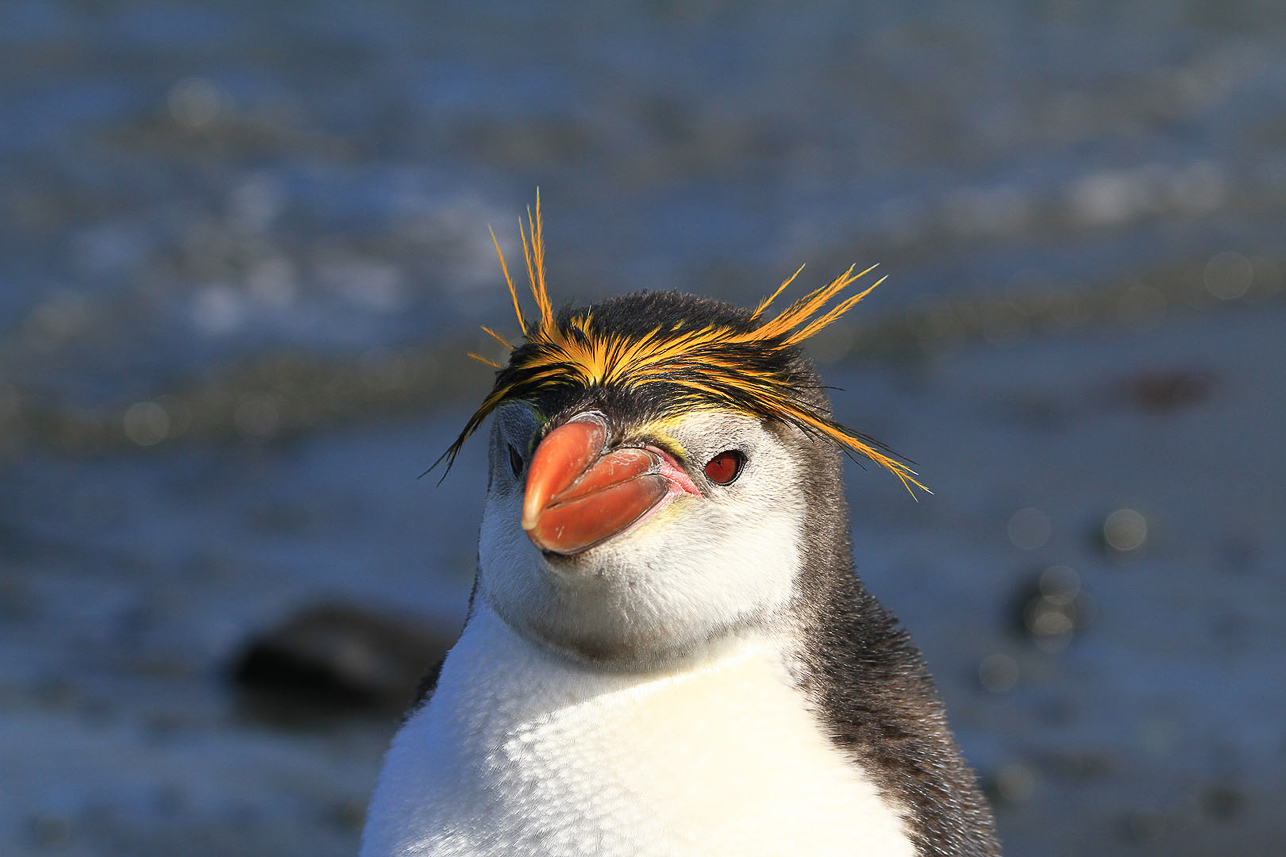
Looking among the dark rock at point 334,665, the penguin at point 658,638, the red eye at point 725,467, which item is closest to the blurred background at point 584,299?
the dark rock at point 334,665

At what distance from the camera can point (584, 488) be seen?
2955mm

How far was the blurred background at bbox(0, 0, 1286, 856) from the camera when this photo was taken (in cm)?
639

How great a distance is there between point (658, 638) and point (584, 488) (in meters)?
0.36

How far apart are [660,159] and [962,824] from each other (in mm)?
10302

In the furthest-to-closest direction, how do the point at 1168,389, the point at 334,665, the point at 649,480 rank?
the point at 1168,389 < the point at 334,665 < the point at 649,480

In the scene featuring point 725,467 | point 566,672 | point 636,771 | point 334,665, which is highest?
point 334,665

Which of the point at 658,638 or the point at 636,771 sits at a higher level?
the point at 658,638

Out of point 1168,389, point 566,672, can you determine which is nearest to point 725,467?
point 566,672

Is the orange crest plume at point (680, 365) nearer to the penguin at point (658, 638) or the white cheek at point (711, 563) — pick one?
the penguin at point (658, 638)

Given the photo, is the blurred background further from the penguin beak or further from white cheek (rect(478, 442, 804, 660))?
the penguin beak

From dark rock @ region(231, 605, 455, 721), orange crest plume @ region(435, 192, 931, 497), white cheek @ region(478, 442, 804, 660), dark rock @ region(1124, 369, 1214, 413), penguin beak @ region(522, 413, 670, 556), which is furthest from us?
dark rock @ region(1124, 369, 1214, 413)

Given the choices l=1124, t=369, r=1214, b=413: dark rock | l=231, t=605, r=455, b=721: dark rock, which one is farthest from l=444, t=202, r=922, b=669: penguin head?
l=1124, t=369, r=1214, b=413: dark rock

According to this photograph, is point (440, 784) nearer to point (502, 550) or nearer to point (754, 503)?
point (502, 550)

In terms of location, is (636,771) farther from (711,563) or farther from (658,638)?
(711,563)
